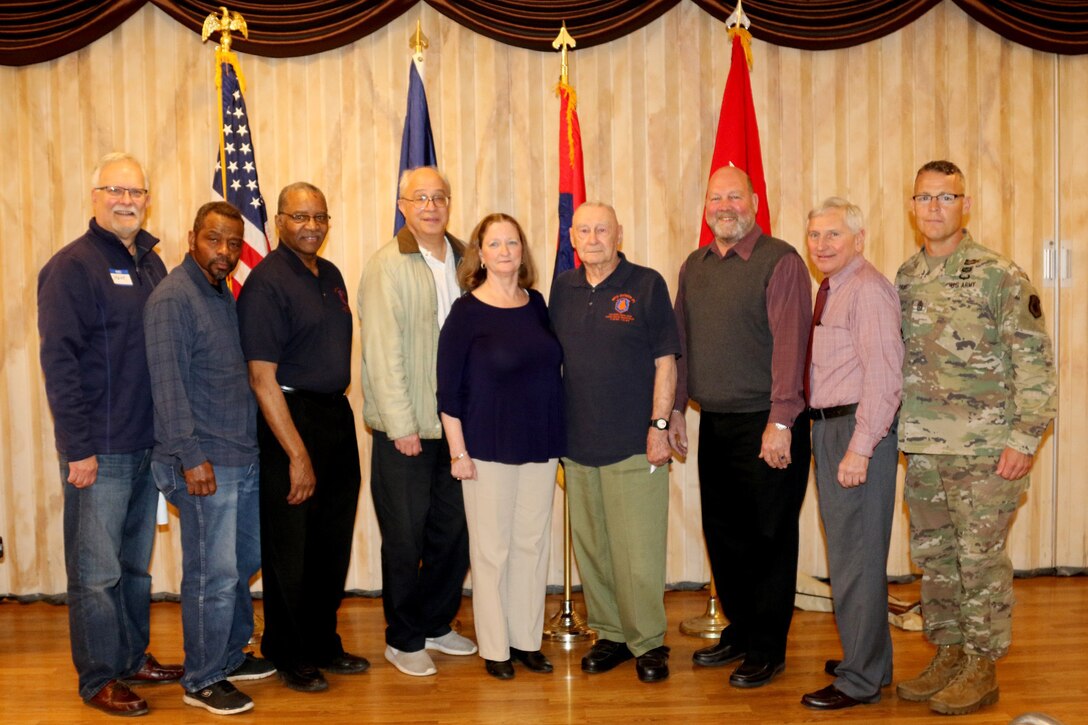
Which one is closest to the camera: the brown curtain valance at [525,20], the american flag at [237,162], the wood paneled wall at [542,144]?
the american flag at [237,162]

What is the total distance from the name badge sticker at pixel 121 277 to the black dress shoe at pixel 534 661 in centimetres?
205

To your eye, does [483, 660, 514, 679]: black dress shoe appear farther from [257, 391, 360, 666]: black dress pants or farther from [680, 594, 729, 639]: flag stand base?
[680, 594, 729, 639]: flag stand base

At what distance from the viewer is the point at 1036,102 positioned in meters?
5.13

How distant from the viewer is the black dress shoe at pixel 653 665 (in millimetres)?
3689

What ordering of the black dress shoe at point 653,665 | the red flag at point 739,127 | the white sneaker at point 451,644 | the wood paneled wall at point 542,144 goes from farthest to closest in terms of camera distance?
the wood paneled wall at point 542,144
the red flag at point 739,127
the white sneaker at point 451,644
the black dress shoe at point 653,665

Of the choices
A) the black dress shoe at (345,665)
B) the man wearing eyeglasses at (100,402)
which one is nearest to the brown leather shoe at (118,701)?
the man wearing eyeglasses at (100,402)

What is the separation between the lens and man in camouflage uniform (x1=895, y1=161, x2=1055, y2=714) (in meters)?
3.25

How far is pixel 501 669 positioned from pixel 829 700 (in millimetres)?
1229

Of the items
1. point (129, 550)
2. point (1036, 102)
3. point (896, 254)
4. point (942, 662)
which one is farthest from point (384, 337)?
point (1036, 102)

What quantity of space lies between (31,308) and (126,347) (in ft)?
6.28

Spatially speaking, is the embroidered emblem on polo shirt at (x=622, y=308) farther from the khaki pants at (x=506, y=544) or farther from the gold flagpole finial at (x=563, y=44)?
the gold flagpole finial at (x=563, y=44)

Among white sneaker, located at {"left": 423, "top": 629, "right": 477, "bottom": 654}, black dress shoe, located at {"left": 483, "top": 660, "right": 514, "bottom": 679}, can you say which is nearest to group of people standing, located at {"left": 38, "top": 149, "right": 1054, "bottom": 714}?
black dress shoe, located at {"left": 483, "top": 660, "right": 514, "bottom": 679}

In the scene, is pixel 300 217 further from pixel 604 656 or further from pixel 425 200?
pixel 604 656

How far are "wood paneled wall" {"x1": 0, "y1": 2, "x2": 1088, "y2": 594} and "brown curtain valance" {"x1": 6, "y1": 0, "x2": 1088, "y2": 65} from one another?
0.13m
